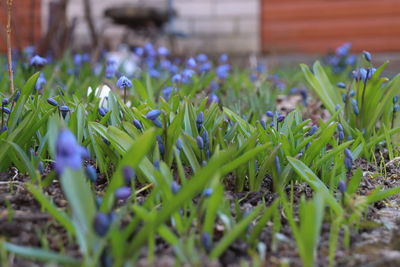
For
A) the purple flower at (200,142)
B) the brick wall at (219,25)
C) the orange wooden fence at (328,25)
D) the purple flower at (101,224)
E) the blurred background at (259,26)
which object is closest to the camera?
the purple flower at (101,224)

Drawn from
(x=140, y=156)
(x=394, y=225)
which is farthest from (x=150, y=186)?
(x=394, y=225)

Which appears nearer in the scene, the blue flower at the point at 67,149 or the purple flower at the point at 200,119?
the blue flower at the point at 67,149

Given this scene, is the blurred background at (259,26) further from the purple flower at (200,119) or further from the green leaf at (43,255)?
the green leaf at (43,255)

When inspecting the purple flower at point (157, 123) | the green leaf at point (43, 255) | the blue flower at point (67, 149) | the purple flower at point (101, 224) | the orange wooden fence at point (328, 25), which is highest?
the blue flower at point (67, 149)

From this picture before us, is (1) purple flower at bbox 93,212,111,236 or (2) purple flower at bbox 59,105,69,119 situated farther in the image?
(2) purple flower at bbox 59,105,69,119

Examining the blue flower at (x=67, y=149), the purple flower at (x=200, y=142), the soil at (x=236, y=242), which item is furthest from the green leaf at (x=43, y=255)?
the purple flower at (x=200, y=142)

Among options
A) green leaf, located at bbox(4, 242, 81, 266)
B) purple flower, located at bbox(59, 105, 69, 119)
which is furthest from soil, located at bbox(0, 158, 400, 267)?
purple flower, located at bbox(59, 105, 69, 119)

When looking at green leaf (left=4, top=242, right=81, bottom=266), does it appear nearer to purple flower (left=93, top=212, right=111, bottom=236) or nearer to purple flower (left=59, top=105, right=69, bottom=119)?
purple flower (left=93, top=212, right=111, bottom=236)

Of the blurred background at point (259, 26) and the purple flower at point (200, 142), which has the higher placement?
the purple flower at point (200, 142)
